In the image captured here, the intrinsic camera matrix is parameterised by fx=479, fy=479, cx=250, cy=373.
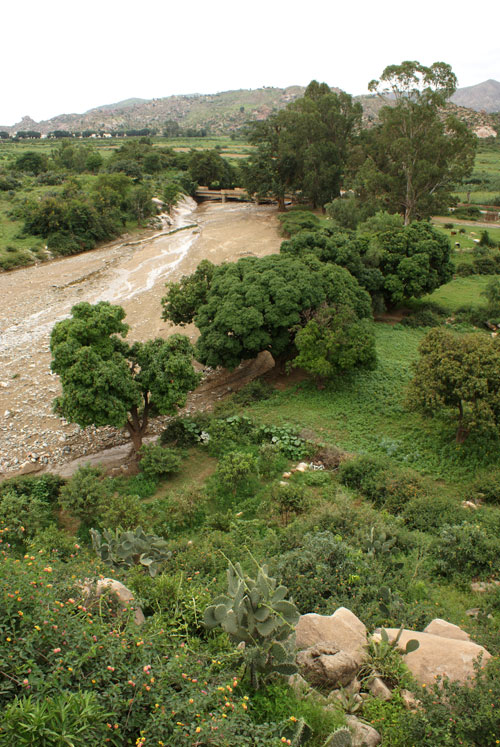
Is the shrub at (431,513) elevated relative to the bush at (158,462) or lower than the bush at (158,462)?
lower

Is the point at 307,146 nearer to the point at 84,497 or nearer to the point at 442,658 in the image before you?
the point at 84,497

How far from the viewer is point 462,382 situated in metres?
14.8

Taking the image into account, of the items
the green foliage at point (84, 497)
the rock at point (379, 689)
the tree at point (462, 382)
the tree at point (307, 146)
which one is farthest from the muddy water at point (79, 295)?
the rock at point (379, 689)

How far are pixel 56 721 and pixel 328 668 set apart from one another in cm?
351

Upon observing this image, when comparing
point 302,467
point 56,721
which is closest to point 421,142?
point 302,467

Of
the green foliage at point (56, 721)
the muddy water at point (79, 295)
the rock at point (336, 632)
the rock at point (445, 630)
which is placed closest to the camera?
the green foliage at point (56, 721)

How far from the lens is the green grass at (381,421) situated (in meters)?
15.2

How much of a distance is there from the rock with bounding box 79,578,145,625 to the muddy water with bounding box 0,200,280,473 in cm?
1105

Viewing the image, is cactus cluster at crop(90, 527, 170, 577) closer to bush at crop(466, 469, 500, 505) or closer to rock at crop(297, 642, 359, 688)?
rock at crop(297, 642, 359, 688)

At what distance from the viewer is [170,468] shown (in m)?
15.0

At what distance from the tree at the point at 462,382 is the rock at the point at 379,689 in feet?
→ 32.1

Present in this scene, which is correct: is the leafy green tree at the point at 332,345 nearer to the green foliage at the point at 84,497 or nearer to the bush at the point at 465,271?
the green foliage at the point at 84,497

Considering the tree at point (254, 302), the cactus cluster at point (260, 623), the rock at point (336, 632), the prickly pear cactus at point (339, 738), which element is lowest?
the rock at point (336, 632)

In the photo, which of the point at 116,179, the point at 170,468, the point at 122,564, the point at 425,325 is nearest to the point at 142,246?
the point at 116,179
